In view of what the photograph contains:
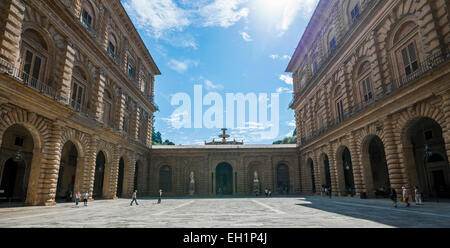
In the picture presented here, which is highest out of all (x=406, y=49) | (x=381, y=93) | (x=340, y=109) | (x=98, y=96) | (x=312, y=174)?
(x=406, y=49)

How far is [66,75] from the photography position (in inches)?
706

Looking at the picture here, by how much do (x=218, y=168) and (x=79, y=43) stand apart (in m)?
26.6

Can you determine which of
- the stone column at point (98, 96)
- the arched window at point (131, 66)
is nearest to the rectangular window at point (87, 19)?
the stone column at point (98, 96)

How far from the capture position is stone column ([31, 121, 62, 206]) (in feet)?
52.1

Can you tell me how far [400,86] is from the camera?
51.6 ft

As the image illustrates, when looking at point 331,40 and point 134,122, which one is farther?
point 134,122

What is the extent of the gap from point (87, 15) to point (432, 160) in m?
33.0

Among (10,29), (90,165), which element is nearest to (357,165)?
(90,165)

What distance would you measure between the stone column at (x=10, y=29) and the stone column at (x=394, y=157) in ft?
76.3

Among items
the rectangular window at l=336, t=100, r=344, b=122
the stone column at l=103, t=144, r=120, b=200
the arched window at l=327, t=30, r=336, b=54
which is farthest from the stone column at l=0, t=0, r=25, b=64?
the arched window at l=327, t=30, r=336, b=54

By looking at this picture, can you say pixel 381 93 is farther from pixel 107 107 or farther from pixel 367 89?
pixel 107 107

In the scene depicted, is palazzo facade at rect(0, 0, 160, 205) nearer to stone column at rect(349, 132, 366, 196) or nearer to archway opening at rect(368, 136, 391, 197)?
stone column at rect(349, 132, 366, 196)
